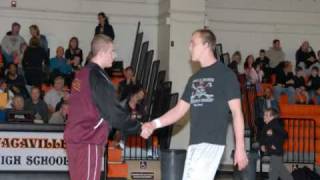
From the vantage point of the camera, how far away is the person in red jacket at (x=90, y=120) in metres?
7.51

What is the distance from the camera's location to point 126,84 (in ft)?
59.4

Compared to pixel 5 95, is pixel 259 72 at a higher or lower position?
higher

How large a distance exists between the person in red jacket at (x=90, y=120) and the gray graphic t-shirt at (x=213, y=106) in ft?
2.83

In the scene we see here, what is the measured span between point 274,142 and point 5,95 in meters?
6.55

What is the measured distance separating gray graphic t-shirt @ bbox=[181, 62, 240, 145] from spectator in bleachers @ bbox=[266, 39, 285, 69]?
15.3 meters

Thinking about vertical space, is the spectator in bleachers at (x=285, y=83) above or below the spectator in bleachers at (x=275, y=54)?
below

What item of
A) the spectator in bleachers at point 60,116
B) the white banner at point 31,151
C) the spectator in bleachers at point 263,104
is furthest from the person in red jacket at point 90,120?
the spectator in bleachers at point 263,104

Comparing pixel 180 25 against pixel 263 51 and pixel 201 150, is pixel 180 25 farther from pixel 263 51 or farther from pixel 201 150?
pixel 201 150

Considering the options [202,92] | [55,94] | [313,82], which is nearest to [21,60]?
[55,94]

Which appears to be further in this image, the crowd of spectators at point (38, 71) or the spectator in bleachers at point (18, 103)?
the crowd of spectators at point (38, 71)

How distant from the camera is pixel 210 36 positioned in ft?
24.2

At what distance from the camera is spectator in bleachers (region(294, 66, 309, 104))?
2073cm

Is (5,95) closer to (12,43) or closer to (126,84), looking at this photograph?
(126,84)

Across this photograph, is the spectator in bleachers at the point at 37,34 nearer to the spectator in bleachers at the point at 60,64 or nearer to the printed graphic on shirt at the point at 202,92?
the spectator in bleachers at the point at 60,64
